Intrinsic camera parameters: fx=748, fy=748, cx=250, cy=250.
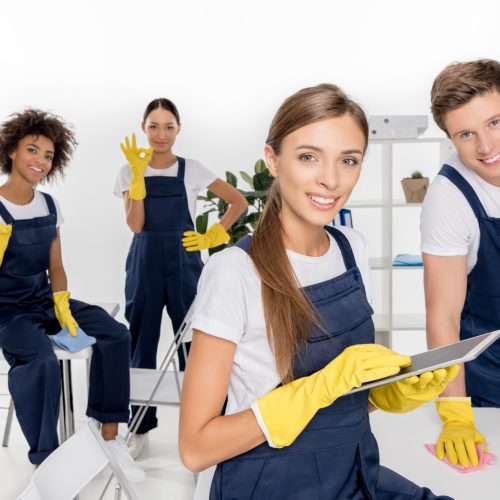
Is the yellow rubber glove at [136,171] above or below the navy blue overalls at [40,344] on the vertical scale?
above

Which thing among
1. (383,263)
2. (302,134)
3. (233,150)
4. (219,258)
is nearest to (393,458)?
(219,258)

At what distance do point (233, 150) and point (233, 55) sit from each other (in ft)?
1.96

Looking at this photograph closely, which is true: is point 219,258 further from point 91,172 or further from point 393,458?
point 91,172

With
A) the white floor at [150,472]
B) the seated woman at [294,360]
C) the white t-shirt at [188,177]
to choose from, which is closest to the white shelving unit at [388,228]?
the white t-shirt at [188,177]

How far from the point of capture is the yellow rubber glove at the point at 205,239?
145 inches

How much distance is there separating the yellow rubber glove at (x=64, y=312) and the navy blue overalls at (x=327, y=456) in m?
1.93

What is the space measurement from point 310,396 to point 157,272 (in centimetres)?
249

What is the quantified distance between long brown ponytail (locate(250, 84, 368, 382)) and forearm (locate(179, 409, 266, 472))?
12cm

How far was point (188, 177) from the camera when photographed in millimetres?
3850

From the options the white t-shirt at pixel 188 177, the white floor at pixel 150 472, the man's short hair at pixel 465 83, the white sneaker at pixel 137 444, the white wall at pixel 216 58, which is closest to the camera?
the man's short hair at pixel 465 83

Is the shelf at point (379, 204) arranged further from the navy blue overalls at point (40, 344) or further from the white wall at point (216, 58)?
the navy blue overalls at point (40, 344)

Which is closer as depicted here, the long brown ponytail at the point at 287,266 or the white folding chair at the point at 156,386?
the long brown ponytail at the point at 287,266

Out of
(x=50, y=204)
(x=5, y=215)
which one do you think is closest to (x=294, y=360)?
(x=5, y=215)

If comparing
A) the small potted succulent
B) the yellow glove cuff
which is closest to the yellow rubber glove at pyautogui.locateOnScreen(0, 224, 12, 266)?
the yellow glove cuff
